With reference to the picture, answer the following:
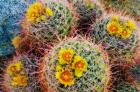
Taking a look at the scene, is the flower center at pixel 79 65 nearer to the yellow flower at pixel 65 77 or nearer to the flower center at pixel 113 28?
the yellow flower at pixel 65 77

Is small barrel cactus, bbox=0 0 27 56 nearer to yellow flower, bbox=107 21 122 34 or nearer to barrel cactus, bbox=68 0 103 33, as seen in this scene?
barrel cactus, bbox=68 0 103 33

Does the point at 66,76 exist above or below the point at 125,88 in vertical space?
above

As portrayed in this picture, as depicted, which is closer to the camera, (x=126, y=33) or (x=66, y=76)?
(x=66, y=76)


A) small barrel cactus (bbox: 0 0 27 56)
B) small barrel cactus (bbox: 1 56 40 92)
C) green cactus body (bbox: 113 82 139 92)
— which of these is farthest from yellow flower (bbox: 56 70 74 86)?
small barrel cactus (bbox: 0 0 27 56)

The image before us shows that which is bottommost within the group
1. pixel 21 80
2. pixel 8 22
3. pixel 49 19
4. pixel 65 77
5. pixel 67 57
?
pixel 21 80

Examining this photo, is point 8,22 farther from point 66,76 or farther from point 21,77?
point 66,76

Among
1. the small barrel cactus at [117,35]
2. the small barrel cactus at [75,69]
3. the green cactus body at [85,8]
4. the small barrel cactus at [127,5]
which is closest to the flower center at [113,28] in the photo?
the small barrel cactus at [117,35]

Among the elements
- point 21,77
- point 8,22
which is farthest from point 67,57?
point 8,22

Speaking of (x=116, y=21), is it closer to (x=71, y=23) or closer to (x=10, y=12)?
(x=71, y=23)
